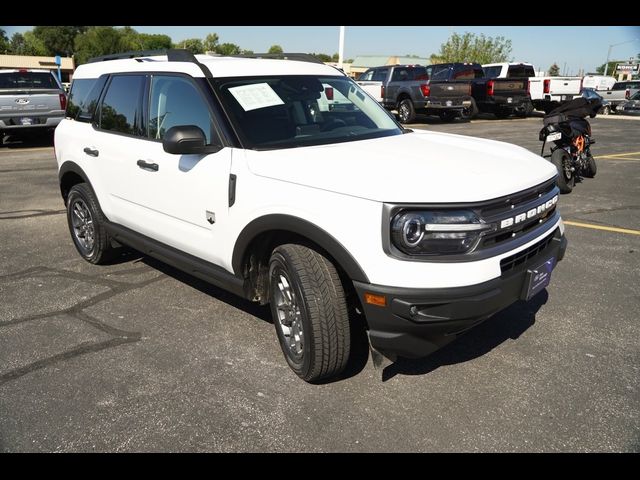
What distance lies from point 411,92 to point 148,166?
51.2ft

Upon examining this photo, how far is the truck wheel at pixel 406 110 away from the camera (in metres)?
18.3

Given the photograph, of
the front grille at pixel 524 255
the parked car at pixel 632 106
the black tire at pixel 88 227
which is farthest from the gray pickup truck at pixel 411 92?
the front grille at pixel 524 255

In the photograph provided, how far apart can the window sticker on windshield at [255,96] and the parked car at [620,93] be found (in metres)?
27.9

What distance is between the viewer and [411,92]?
1814 centimetres

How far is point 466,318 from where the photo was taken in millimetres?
2609

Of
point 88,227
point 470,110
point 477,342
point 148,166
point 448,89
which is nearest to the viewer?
point 477,342

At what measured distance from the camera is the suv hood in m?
2.60

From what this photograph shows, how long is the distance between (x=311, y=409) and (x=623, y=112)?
92.2ft

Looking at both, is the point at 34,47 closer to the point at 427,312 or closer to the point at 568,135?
the point at 568,135

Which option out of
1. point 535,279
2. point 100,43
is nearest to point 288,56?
point 535,279
